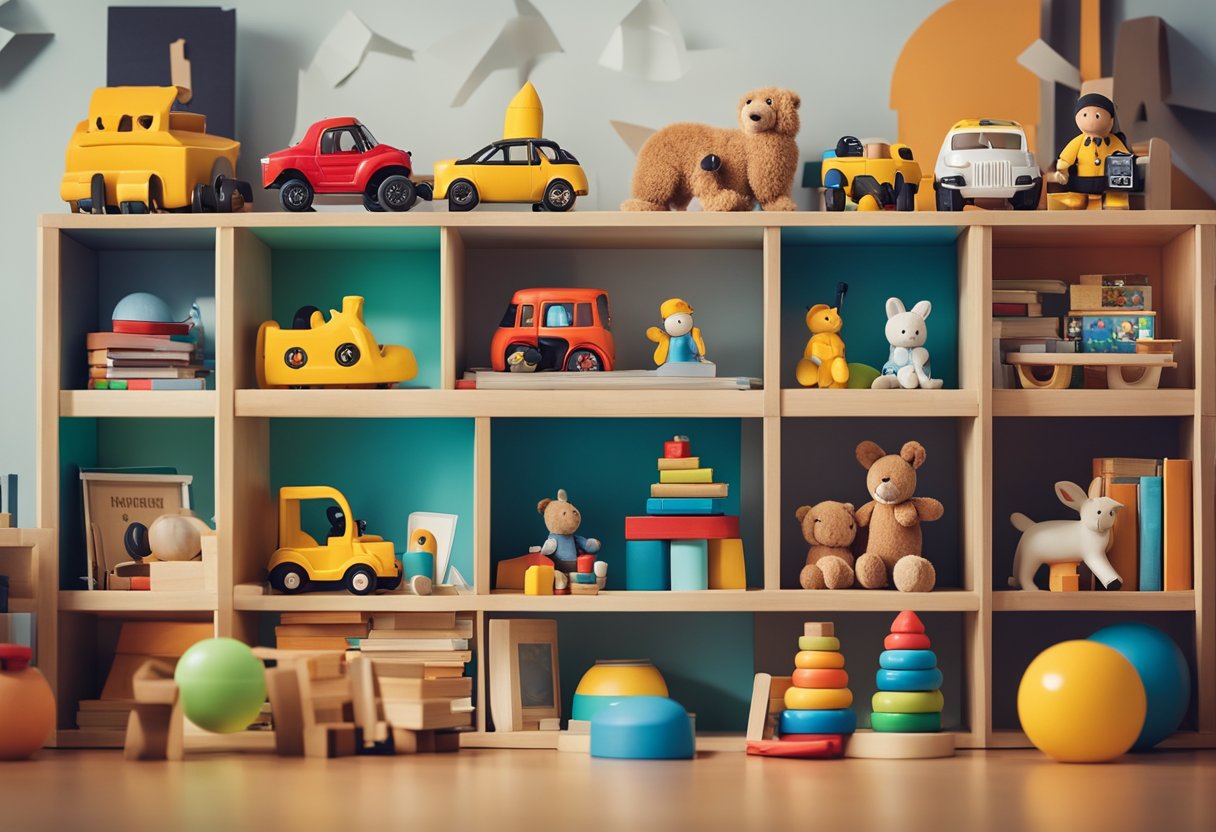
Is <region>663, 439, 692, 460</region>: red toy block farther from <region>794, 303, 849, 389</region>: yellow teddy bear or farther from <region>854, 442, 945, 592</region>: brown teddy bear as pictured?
<region>854, 442, 945, 592</region>: brown teddy bear

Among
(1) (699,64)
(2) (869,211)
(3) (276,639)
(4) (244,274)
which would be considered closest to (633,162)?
(1) (699,64)

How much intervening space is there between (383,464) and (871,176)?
4.25 ft

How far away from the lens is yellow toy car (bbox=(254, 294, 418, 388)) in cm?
307

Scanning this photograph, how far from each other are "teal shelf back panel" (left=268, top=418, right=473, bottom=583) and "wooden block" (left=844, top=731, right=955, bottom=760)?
1043 mm

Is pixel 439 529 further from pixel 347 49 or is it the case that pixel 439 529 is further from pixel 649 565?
pixel 347 49

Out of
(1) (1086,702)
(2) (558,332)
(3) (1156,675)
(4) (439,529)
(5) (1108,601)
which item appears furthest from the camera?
(4) (439,529)

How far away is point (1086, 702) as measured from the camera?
2.65m

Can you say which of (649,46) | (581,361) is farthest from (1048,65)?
(581,361)

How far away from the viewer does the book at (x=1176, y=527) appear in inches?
117

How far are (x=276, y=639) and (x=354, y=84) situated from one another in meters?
1.30

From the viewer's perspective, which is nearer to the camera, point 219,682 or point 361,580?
point 219,682

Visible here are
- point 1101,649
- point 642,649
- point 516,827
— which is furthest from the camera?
point 642,649

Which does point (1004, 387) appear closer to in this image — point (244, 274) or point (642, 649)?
point (642, 649)

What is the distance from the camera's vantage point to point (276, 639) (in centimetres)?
311
